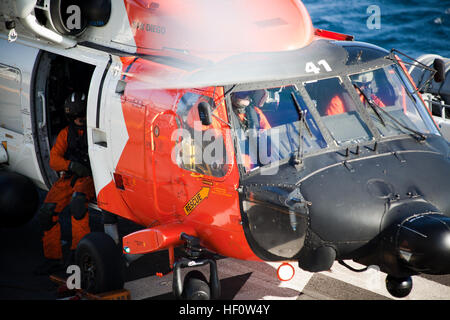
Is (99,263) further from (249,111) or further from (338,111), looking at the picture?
(338,111)

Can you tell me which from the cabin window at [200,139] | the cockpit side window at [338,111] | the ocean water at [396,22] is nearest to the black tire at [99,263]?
the cabin window at [200,139]

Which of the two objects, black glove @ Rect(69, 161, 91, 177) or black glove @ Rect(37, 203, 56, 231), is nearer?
black glove @ Rect(69, 161, 91, 177)

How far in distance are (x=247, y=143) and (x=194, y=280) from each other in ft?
4.53

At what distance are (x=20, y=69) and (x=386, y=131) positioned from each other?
178 inches

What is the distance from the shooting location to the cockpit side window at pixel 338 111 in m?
5.29

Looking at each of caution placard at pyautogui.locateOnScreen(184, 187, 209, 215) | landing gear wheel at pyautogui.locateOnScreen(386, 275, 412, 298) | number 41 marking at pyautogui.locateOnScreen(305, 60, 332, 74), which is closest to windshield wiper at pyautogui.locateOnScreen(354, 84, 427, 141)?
number 41 marking at pyautogui.locateOnScreen(305, 60, 332, 74)

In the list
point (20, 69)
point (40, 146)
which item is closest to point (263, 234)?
point (40, 146)

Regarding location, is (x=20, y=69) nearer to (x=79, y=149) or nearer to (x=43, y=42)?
(x=43, y=42)

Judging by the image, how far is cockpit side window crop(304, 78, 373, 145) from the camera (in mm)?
5289

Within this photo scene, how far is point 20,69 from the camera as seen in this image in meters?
7.01

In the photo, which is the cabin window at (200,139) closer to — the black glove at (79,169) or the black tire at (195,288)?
the black tire at (195,288)

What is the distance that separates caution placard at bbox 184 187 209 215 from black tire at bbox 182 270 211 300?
638mm

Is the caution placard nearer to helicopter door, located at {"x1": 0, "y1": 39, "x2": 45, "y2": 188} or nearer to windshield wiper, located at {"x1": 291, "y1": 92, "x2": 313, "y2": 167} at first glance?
windshield wiper, located at {"x1": 291, "y1": 92, "x2": 313, "y2": 167}

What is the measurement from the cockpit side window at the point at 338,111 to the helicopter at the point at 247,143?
0.01 metres
